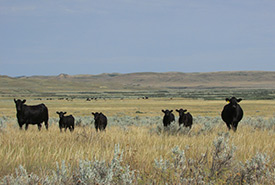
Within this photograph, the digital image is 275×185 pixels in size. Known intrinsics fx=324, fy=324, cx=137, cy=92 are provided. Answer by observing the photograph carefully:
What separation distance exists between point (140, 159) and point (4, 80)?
15800 cm

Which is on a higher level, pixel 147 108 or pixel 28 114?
pixel 28 114


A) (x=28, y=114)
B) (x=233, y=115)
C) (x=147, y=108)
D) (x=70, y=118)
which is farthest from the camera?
(x=147, y=108)

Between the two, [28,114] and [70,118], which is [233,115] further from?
[28,114]

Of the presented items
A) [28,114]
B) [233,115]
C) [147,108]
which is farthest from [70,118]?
[147,108]

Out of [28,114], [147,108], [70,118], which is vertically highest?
[28,114]

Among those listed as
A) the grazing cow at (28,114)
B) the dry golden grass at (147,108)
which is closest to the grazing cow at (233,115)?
the grazing cow at (28,114)

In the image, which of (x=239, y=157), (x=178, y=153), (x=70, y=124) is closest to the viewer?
(x=178, y=153)

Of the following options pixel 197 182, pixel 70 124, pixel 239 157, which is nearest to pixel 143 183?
pixel 197 182

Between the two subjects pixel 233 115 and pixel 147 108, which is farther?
pixel 147 108

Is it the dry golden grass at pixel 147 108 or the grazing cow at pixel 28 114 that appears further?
the dry golden grass at pixel 147 108

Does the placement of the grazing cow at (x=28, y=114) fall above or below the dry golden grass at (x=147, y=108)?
above

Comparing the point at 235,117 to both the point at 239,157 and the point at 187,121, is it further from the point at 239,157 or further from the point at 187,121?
the point at 239,157

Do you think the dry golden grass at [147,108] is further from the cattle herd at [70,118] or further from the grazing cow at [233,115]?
the grazing cow at [233,115]

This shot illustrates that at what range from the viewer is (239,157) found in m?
5.59
